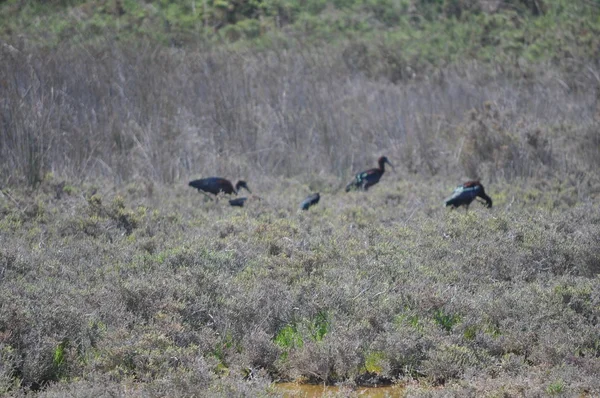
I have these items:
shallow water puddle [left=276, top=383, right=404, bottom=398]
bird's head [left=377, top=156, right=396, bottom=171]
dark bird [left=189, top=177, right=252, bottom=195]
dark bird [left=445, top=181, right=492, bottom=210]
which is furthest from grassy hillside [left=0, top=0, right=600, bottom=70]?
shallow water puddle [left=276, top=383, right=404, bottom=398]

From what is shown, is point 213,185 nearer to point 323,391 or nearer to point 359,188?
point 359,188

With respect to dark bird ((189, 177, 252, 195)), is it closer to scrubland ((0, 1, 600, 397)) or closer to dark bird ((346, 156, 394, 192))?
scrubland ((0, 1, 600, 397))

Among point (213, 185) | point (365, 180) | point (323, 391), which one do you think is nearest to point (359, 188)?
point (365, 180)

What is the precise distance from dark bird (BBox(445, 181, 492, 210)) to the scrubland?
0.34 metres

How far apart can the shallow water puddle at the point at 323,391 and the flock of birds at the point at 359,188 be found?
450 centimetres

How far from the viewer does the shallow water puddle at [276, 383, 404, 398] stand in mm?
4840

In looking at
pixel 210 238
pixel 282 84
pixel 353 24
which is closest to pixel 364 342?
pixel 210 238

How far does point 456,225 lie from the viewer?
774 centimetres

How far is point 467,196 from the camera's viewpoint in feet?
30.6

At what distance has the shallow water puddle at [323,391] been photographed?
4.84 metres

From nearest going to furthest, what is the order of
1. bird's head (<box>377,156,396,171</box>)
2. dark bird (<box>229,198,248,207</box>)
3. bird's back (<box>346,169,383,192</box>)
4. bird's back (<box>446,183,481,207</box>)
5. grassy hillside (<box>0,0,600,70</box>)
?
bird's back (<box>446,183,481,207</box>), dark bird (<box>229,198,248,207</box>), bird's back (<box>346,169,383,192</box>), bird's head (<box>377,156,396,171</box>), grassy hillside (<box>0,0,600,70</box>)

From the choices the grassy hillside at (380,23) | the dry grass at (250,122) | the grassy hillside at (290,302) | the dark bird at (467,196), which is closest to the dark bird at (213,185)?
the dry grass at (250,122)

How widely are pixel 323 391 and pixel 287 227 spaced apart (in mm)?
3127

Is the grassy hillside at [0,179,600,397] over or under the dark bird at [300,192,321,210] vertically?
over
